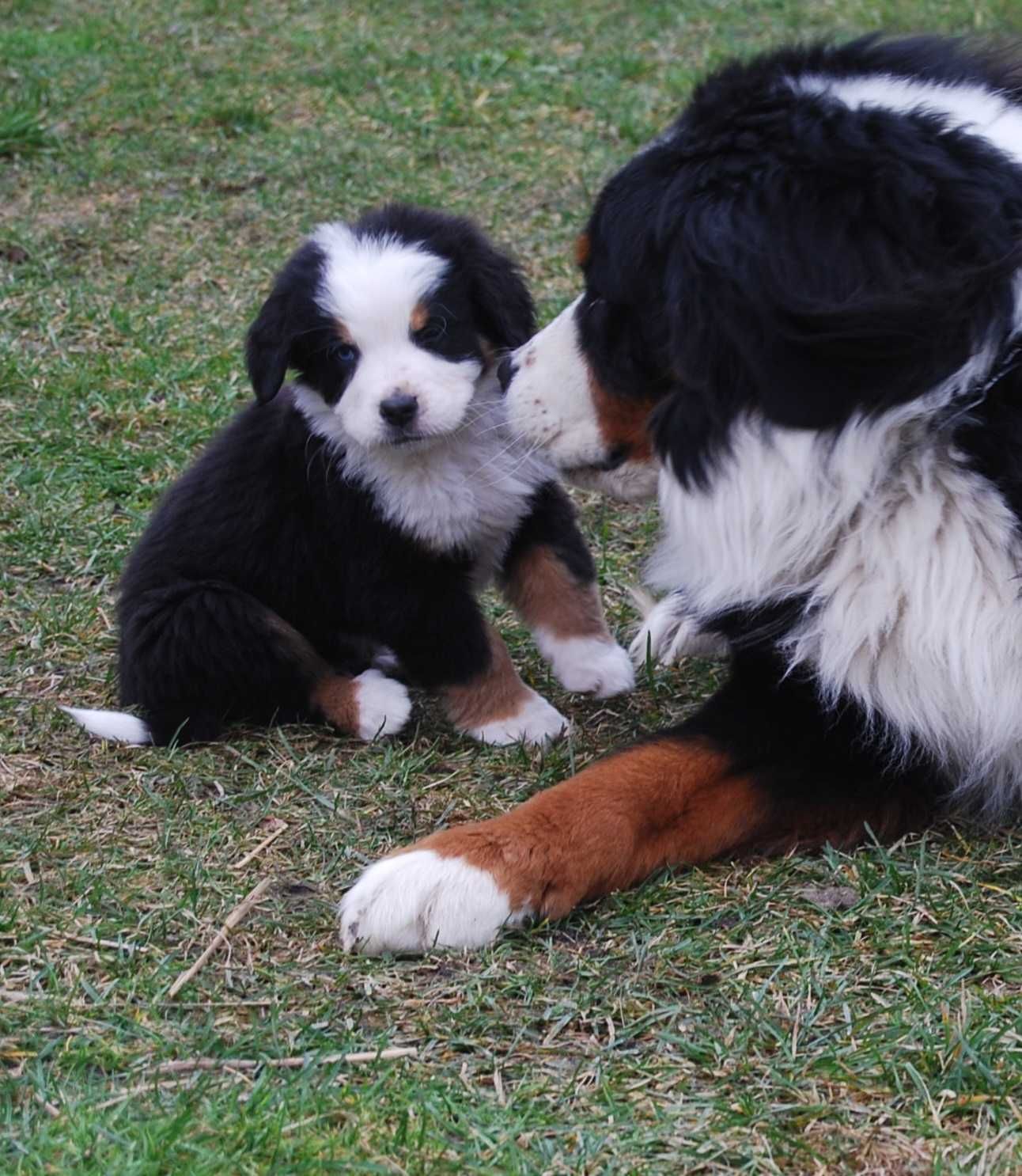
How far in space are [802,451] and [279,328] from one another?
1314 millimetres

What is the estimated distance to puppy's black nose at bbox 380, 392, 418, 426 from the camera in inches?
126

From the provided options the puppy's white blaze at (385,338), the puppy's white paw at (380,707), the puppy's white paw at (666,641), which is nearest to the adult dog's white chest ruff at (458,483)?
the puppy's white blaze at (385,338)

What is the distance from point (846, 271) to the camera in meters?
2.38

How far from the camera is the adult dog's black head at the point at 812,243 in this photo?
2.39m

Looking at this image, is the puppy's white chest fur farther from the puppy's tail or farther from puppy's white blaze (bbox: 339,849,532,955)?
puppy's white blaze (bbox: 339,849,532,955)

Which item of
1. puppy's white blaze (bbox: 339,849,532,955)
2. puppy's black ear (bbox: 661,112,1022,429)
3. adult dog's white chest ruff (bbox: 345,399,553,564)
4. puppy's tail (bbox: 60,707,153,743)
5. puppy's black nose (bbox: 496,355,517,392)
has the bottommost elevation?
puppy's tail (bbox: 60,707,153,743)

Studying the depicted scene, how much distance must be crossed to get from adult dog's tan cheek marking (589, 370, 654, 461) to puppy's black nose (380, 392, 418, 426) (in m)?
0.50

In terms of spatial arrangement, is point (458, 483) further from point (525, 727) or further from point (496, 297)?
point (525, 727)

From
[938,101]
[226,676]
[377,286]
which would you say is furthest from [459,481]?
[938,101]

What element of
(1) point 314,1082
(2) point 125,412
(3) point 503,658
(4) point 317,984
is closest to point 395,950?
(4) point 317,984

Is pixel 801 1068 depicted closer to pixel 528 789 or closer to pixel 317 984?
pixel 317 984

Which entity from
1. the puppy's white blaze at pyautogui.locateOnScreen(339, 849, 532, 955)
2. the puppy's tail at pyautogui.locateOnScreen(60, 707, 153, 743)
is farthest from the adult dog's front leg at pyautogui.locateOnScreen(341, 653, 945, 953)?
the puppy's tail at pyautogui.locateOnScreen(60, 707, 153, 743)

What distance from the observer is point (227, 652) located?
339cm

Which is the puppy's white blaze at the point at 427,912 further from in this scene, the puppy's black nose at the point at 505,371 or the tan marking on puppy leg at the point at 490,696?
the puppy's black nose at the point at 505,371
